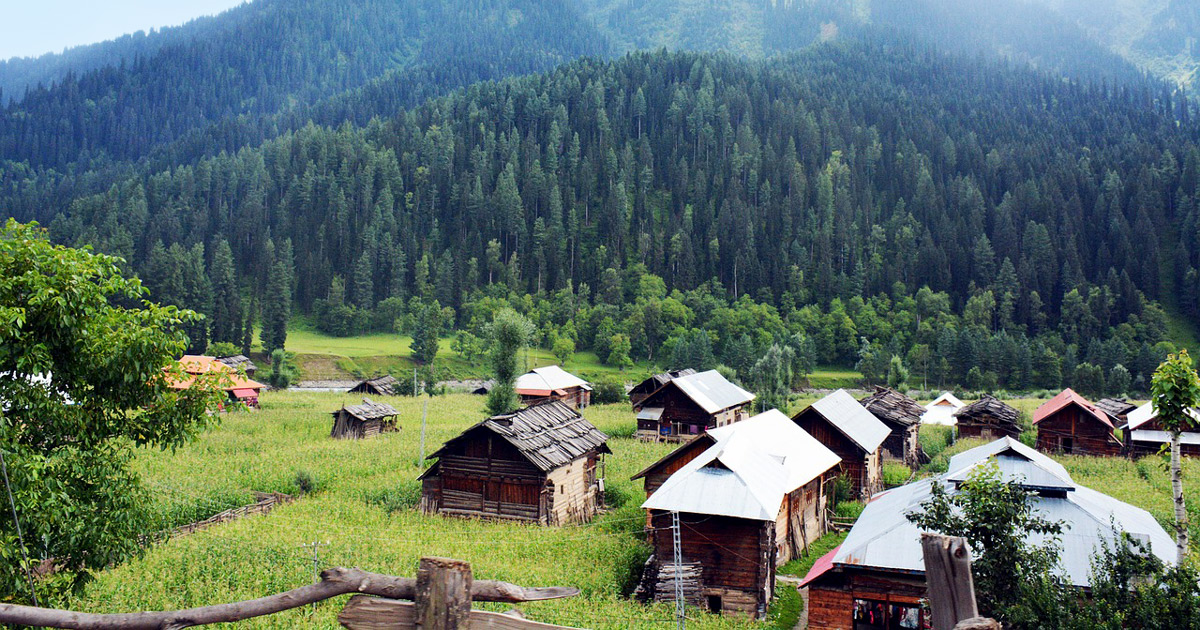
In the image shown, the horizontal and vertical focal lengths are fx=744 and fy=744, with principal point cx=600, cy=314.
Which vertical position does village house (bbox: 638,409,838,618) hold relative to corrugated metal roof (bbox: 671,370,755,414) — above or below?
below

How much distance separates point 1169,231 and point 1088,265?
965 inches

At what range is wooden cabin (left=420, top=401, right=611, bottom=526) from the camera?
109ft

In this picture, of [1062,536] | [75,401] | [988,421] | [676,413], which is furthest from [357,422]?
[988,421]

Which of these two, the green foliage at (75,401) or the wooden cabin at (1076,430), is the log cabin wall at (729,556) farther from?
the wooden cabin at (1076,430)

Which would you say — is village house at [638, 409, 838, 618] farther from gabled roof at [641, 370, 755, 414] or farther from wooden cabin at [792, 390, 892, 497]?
gabled roof at [641, 370, 755, 414]

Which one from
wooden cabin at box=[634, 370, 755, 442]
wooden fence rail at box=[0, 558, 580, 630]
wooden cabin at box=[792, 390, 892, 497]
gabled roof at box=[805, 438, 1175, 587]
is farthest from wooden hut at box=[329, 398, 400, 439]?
wooden fence rail at box=[0, 558, 580, 630]

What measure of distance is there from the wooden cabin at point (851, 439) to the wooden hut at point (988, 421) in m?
18.1

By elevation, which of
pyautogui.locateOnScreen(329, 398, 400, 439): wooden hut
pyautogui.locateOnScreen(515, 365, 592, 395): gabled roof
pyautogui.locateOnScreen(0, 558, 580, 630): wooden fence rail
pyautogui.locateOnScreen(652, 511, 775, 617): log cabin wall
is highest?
pyautogui.locateOnScreen(0, 558, 580, 630): wooden fence rail

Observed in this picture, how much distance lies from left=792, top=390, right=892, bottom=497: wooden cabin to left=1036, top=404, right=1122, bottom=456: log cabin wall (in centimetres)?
1786

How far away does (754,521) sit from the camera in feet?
85.1

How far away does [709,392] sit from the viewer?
61.2m

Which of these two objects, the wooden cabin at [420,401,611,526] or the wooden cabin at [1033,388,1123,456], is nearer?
the wooden cabin at [420,401,611,526]

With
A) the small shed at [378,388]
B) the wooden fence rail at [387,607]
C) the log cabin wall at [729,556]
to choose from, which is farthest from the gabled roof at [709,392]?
the wooden fence rail at [387,607]

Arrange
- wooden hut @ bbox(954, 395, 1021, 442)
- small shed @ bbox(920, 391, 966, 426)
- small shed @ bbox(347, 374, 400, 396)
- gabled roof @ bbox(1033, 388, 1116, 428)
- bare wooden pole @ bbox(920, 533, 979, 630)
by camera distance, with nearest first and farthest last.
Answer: bare wooden pole @ bbox(920, 533, 979, 630) → gabled roof @ bbox(1033, 388, 1116, 428) → wooden hut @ bbox(954, 395, 1021, 442) → small shed @ bbox(920, 391, 966, 426) → small shed @ bbox(347, 374, 400, 396)
